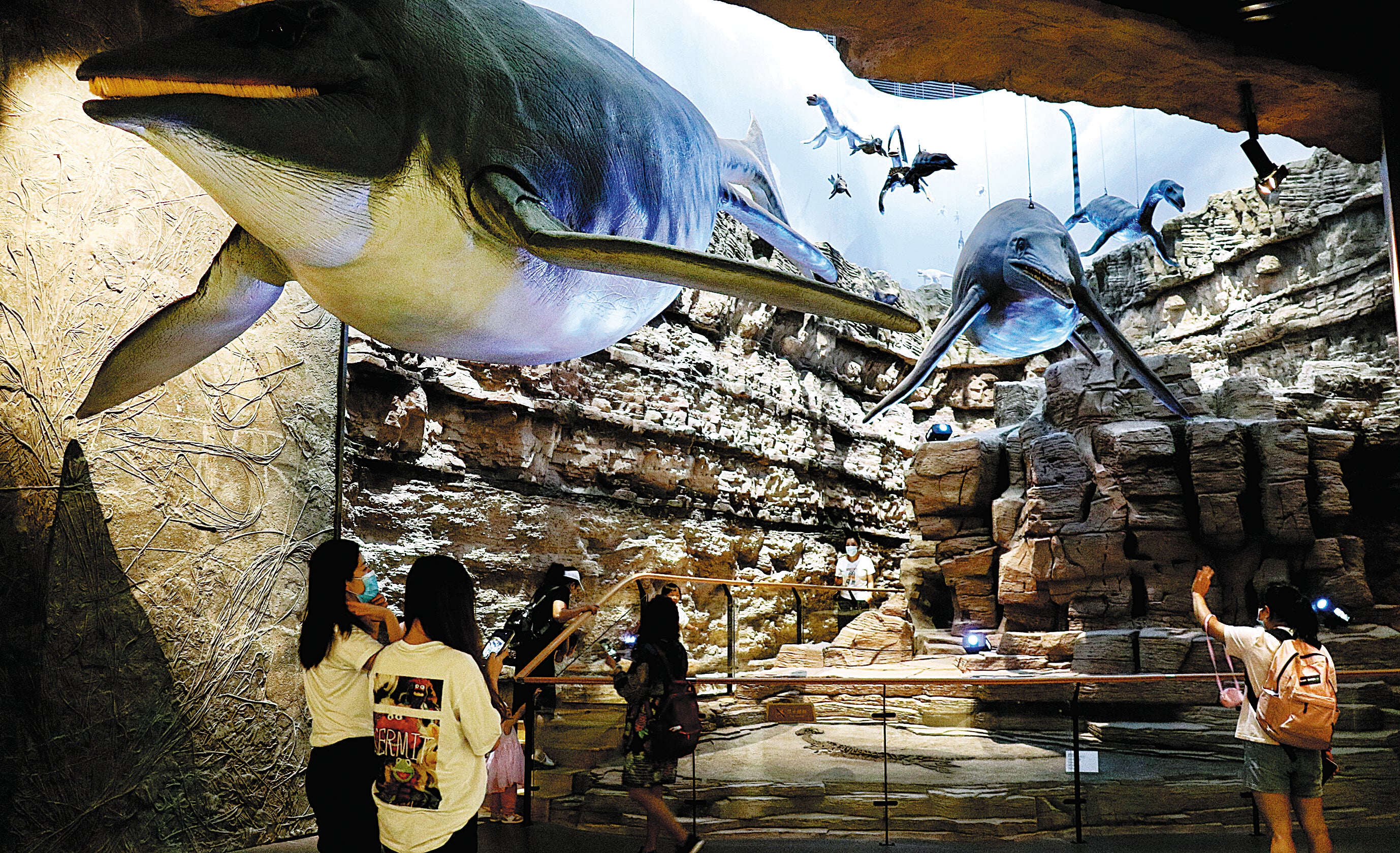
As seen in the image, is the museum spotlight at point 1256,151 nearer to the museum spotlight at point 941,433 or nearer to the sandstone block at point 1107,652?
the sandstone block at point 1107,652

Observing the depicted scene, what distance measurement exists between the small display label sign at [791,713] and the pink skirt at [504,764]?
131 cm

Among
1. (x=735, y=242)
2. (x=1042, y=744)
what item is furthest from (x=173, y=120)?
(x=735, y=242)

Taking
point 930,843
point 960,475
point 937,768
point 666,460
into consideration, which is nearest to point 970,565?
point 960,475

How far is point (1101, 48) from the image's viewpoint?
3.07 metres

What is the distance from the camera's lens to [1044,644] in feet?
29.3

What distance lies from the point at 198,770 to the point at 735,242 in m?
12.6

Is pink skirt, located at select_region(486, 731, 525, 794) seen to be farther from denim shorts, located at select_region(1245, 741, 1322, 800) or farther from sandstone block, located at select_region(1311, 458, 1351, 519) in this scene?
sandstone block, located at select_region(1311, 458, 1351, 519)

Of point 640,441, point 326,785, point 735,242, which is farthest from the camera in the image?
point 735,242

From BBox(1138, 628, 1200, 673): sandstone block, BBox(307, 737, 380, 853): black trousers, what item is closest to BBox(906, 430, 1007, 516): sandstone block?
BBox(1138, 628, 1200, 673): sandstone block

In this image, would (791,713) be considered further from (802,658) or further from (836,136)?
(836,136)

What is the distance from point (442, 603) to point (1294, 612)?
130 inches

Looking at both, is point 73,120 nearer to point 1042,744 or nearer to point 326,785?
point 326,785

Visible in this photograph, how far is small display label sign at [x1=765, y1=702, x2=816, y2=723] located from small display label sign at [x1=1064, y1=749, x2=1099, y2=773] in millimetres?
1599

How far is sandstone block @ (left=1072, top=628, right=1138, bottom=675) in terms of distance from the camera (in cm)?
828
